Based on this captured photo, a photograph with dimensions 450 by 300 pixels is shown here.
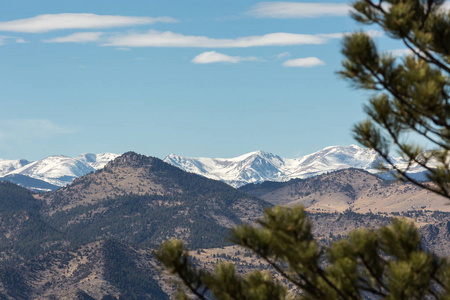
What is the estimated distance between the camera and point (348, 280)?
3350 cm

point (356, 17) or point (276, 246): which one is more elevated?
point (356, 17)

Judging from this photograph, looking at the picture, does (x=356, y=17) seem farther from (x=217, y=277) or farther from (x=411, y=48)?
(x=217, y=277)

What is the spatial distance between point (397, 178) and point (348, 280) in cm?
634

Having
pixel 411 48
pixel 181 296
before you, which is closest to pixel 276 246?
pixel 181 296

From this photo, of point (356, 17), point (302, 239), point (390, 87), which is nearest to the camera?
point (302, 239)

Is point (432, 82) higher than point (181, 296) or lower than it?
higher

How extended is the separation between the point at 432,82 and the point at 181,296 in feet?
54.6

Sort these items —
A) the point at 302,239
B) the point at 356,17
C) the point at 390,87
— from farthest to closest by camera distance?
the point at 356,17 < the point at 390,87 < the point at 302,239

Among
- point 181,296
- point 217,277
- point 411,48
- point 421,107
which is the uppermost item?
point 411,48

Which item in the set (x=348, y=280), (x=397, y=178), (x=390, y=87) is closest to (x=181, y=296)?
(x=348, y=280)

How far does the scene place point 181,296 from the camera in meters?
37.9

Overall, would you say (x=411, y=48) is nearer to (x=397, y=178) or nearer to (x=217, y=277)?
(x=397, y=178)


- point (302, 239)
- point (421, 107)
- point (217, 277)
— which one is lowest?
point (217, 277)

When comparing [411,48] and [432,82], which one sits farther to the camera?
[411,48]
